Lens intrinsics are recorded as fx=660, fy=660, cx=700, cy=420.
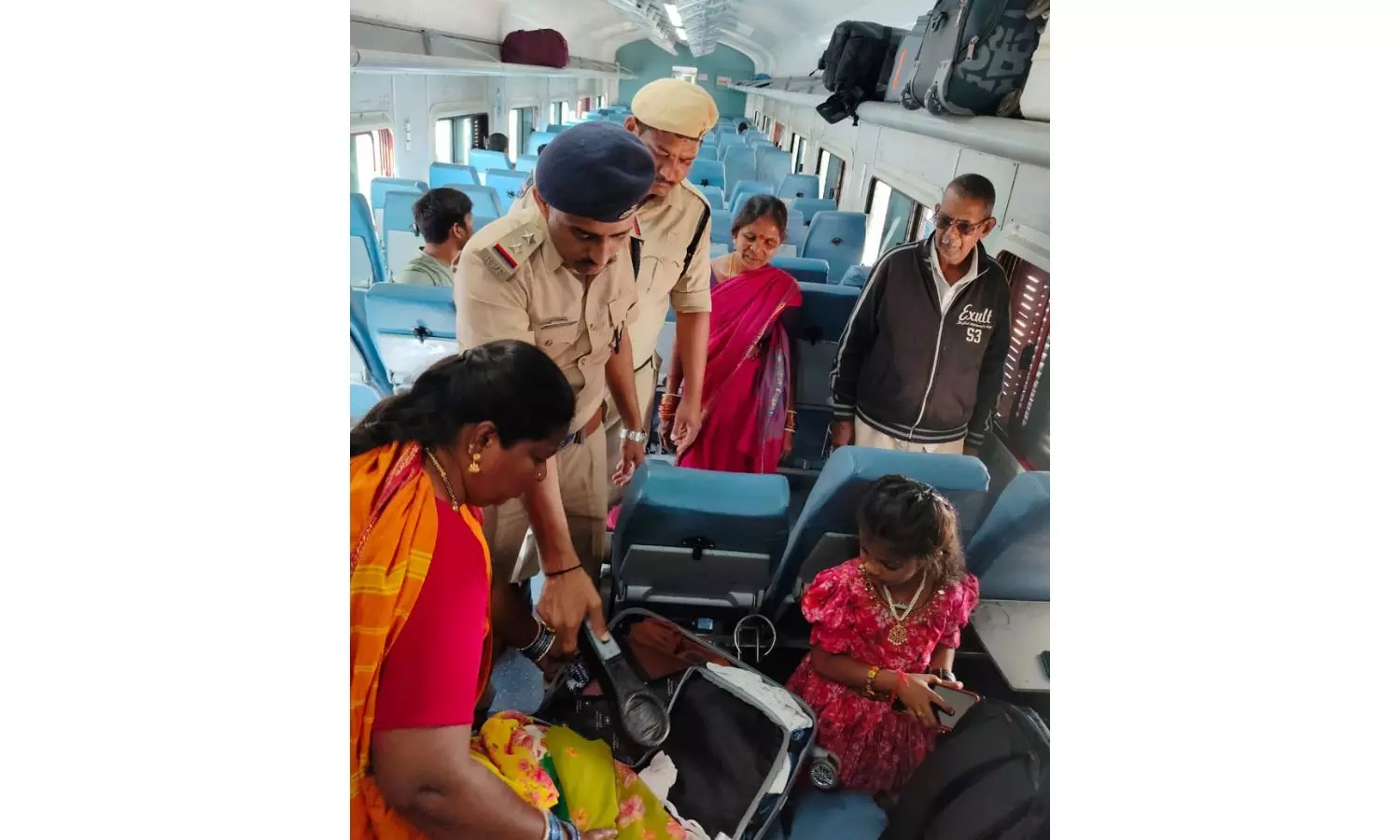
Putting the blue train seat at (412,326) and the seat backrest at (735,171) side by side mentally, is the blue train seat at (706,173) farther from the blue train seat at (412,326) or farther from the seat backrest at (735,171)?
the blue train seat at (412,326)

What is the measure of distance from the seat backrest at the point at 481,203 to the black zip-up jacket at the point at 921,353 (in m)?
0.60

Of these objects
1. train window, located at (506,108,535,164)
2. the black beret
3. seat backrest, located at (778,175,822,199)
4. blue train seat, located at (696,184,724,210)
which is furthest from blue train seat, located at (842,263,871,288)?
seat backrest, located at (778,175,822,199)

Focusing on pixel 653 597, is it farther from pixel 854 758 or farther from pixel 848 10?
pixel 848 10

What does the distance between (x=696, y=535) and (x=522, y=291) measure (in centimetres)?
57

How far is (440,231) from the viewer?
947 mm

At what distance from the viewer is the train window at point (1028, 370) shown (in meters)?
0.90

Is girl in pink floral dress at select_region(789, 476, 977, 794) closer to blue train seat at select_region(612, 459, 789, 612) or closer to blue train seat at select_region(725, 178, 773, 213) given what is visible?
blue train seat at select_region(612, 459, 789, 612)

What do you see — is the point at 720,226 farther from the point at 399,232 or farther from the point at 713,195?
the point at 399,232

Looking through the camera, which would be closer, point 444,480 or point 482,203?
point 444,480

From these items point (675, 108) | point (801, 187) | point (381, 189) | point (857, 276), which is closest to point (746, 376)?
point (857, 276)

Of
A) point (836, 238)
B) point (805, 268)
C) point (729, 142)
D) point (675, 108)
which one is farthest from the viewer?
point (836, 238)

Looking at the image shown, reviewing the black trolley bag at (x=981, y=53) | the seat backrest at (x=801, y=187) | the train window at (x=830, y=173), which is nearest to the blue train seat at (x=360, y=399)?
the black trolley bag at (x=981, y=53)
